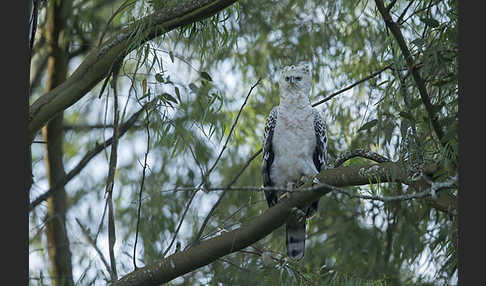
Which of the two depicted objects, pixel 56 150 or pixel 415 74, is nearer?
pixel 415 74

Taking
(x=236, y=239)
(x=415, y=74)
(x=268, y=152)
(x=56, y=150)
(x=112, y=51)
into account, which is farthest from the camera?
(x=56, y=150)

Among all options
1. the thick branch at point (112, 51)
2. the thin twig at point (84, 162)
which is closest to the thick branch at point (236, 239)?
the thick branch at point (112, 51)

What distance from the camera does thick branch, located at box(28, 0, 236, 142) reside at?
2.78 m

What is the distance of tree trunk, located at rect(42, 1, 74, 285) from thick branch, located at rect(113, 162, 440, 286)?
5.98 feet

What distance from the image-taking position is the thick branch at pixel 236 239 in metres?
2.40

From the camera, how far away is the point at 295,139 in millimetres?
3611

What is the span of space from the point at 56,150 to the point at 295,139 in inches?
76.9

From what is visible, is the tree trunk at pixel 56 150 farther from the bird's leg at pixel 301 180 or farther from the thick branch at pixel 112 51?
the bird's leg at pixel 301 180

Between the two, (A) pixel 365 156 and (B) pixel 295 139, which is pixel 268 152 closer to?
(B) pixel 295 139

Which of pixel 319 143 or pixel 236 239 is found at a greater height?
pixel 319 143

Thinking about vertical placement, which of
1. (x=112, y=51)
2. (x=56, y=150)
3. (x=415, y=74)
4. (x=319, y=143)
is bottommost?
(x=415, y=74)

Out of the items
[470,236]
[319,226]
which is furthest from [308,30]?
[470,236]

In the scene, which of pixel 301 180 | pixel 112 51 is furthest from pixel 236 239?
pixel 301 180

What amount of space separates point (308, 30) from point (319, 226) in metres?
1.60
